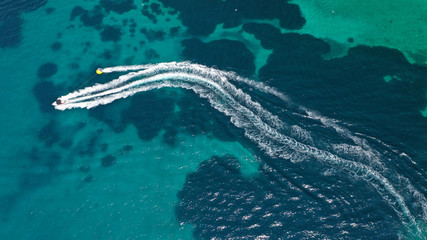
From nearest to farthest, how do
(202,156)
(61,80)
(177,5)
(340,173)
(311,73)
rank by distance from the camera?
(340,173)
(202,156)
(311,73)
(61,80)
(177,5)

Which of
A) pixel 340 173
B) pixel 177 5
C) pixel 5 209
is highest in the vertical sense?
pixel 177 5

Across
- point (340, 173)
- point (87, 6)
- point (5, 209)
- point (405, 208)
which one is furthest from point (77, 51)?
point (405, 208)

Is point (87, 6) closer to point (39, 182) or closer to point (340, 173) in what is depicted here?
point (39, 182)

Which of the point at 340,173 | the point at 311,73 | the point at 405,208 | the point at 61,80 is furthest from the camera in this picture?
the point at 61,80

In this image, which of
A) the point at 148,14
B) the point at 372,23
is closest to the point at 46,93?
the point at 148,14

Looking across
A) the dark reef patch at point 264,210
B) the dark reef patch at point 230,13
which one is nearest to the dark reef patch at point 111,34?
the dark reef patch at point 230,13

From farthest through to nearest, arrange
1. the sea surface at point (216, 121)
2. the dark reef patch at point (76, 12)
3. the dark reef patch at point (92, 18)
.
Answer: the dark reef patch at point (76, 12)
the dark reef patch at point (92, 18)
the sea surface at point (216, 121)

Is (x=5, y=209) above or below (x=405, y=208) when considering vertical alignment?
below

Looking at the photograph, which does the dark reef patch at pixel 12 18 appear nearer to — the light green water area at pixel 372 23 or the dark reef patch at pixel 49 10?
the dark reef patch at pixel 49 10
